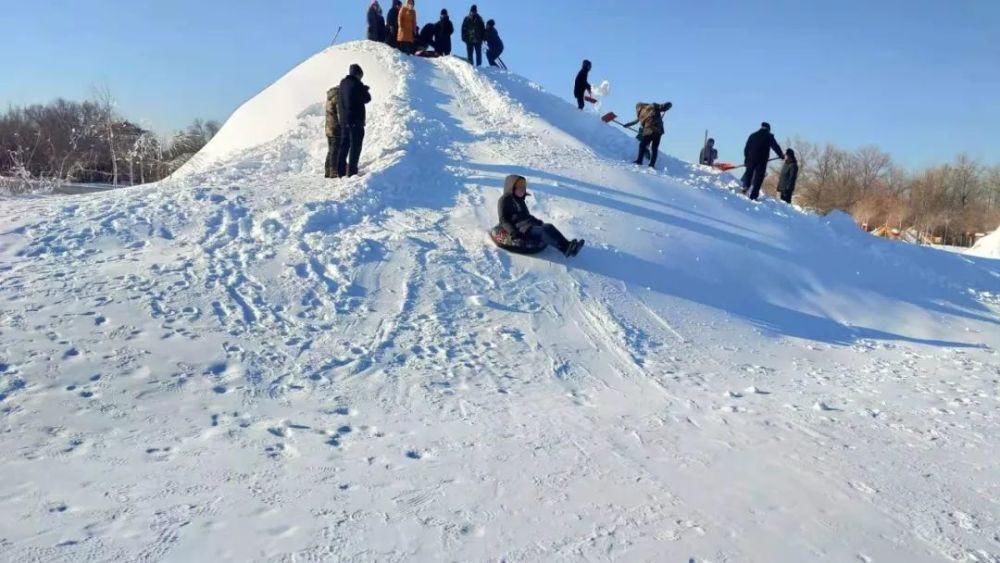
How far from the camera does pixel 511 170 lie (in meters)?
11.8

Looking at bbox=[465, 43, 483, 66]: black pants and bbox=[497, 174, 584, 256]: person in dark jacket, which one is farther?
bbox=[465, 43, 483, 66]: black pants

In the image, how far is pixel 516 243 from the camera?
29.7 ft

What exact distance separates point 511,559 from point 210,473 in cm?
197

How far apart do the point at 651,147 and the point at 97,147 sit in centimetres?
5457

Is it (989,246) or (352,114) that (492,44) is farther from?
(989,246)

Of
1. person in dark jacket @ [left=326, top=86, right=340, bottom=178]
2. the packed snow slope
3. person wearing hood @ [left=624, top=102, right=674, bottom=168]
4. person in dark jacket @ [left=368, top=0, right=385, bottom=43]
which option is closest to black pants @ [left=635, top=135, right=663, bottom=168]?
person wearing hood @ [left=624, top=102, right=674, bottom=168]

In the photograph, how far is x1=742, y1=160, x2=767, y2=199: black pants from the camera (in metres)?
13.8

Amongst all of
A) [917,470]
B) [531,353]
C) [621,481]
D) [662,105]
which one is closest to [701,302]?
[531,353]

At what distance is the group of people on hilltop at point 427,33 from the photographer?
58.4 feet

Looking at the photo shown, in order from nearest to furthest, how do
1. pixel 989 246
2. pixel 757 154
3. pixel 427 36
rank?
pixel 757 154 → pixel 427 36 → pixel 989 246

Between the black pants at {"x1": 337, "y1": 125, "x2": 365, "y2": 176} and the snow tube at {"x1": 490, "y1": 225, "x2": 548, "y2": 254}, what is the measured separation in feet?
9.99

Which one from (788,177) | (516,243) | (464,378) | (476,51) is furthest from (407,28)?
(464,378)

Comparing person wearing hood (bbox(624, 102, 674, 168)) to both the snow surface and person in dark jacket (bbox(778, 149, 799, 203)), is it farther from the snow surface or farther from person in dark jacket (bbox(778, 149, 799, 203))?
the snow surface

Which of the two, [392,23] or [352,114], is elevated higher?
[392,23]
